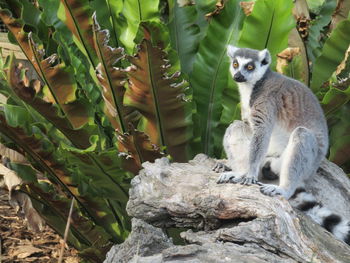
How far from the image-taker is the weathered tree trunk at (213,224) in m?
2.83

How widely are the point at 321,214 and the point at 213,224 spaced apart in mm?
716

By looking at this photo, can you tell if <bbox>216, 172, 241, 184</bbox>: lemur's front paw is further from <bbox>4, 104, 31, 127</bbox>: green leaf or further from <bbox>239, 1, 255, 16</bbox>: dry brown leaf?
<bbox>239, 1, 255, 16</bbox>: dry brown leaf

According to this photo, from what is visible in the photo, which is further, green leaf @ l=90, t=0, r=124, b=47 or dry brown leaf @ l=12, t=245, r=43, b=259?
dry brown leaf @ l=12, t=245, r=43, b=259

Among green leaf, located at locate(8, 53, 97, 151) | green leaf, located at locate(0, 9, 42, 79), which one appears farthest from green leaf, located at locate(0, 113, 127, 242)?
green leaf, located at locate(0, 9, 42, 79)

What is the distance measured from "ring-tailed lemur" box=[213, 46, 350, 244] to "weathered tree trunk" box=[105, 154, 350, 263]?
0.46 ft

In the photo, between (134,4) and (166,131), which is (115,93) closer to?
(166,131)

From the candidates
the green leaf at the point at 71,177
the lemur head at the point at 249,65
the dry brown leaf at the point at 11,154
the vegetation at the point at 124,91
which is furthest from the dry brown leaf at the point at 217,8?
the dry brown leaf at the point at 11,154

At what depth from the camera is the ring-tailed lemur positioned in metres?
3.44

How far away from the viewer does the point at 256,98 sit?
12.6 feet

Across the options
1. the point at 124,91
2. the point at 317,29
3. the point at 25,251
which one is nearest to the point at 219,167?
the point at 124,91

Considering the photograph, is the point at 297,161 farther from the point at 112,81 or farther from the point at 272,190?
the point at 112,81

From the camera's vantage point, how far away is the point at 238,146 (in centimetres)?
381

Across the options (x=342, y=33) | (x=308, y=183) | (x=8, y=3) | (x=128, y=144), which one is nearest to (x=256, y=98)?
(x=308, y=183)

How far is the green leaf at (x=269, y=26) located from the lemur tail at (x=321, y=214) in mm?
1363
